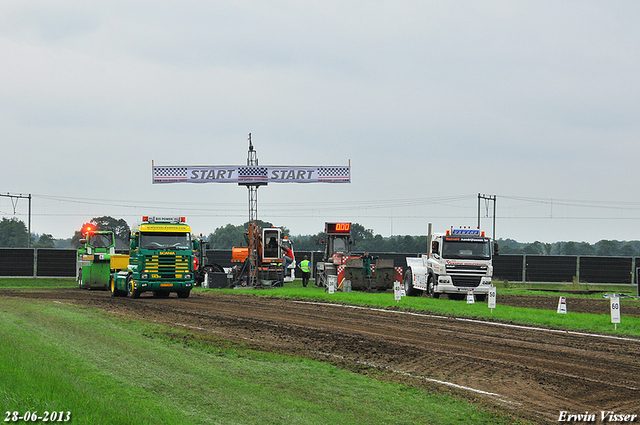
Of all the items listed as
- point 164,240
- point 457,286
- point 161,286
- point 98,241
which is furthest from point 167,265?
point 457,286

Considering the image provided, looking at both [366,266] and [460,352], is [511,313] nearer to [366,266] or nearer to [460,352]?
[460,352]

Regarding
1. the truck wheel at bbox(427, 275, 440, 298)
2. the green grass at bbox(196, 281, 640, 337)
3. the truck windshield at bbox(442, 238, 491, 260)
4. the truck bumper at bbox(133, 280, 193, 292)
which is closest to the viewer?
the green grass at bbox(196, 281, 640, 337)

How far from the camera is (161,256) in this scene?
30188 millimetres

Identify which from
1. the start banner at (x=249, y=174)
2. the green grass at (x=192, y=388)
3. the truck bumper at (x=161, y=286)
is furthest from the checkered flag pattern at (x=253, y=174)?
the green grass at (x=192, y=388)

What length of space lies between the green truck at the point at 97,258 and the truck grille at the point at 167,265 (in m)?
8.72

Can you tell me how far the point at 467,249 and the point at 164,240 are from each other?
44.1ft

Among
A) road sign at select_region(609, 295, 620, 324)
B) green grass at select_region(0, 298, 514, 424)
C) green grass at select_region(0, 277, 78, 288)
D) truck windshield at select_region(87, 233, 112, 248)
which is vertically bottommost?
green grass at select_region(0, 277, 78, 288)

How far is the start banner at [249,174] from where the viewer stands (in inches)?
1970

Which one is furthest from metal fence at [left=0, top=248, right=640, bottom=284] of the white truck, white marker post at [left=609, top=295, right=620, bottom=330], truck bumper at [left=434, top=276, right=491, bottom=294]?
white marker post at [left=609, top=295, right=620, bottom=330]

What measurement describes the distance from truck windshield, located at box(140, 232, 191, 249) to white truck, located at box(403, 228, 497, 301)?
36.6 feet

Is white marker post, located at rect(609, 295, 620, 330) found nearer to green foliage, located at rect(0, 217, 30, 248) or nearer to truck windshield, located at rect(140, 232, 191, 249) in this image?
truck windshield, located at rect(140, 232, 191, 249)

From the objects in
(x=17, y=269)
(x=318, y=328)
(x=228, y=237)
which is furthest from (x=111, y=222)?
(x=318, y=328)

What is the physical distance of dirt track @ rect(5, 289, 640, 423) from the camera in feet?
33.3

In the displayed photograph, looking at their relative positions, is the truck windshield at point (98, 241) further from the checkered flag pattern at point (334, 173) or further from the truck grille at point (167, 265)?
the checkered flag pattern at point (334, 173)
